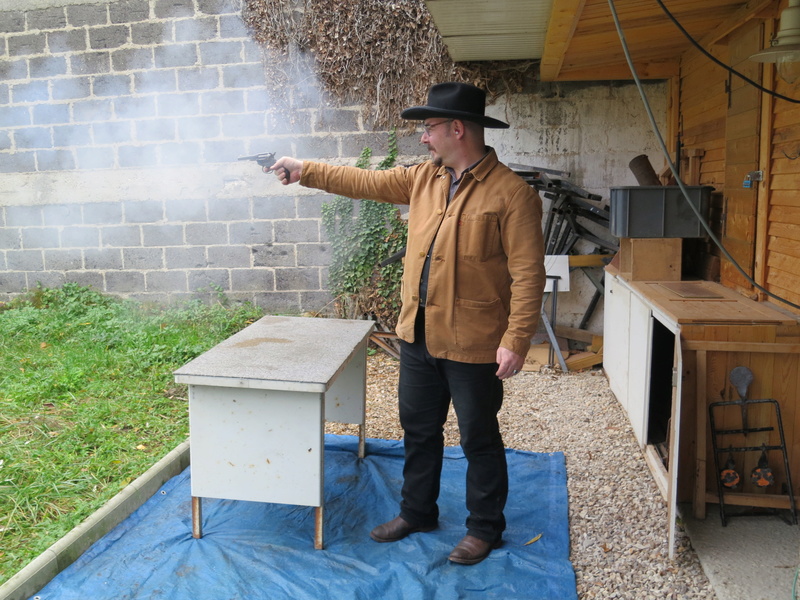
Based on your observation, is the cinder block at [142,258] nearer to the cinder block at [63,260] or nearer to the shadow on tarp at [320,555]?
the cinder block at [63,260]

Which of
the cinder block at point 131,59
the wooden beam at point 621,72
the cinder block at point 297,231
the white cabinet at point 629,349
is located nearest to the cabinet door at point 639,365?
the white cabinet at point 629,349

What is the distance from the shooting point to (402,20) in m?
6.84

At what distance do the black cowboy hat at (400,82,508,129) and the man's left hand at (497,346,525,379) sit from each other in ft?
3.28

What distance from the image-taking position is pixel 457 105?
3.04m

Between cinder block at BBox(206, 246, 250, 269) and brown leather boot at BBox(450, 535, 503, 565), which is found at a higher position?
cinder block at BBox(206, 246, 250, 269)

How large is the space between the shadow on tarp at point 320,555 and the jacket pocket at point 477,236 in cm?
142

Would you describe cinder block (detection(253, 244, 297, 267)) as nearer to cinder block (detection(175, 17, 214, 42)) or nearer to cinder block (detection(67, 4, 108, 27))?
cinder block (detection(175, 17, 214, 42))

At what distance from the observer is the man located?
299cm

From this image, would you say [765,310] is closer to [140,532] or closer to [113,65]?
[140,532]

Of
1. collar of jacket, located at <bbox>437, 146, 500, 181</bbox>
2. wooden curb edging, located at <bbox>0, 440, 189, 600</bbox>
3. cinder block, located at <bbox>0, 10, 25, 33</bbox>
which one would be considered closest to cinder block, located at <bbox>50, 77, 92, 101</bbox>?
cinder block, located at <bbox>0, 10, 25, 33</bbox>

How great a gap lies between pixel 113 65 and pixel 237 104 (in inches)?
59.7

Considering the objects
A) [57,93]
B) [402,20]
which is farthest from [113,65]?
[402,20]

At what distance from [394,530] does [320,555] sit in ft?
1.23

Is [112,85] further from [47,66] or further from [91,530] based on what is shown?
[91,530]
